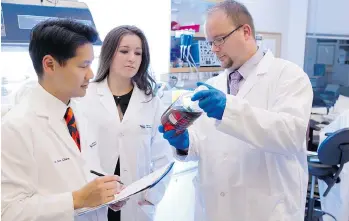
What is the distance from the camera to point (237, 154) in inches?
54.3

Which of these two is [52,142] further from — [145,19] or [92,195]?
[145,19]

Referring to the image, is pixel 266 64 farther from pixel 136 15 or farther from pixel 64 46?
pixel 136 15

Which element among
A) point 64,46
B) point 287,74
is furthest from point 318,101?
point 64,46

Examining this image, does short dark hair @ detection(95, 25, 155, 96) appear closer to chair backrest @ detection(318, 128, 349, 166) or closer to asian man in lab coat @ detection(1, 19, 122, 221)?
asian man in lab coat @ detection(1, 19, 122, 221)

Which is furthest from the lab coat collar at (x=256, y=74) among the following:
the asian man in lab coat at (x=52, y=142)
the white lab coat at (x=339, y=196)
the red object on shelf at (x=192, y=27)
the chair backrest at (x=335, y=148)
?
the white lab coat at (x=339, y=196)

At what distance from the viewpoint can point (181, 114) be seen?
A: 1.11 meters

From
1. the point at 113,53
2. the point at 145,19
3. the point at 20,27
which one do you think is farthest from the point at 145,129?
the point at 145,19

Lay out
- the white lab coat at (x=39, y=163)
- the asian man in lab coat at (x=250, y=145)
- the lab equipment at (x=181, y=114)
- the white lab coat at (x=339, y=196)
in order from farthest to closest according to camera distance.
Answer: the white lab coat at (x=339, y=196) < the asian man in lab coat at (x=250, y=145) < the lab equipment at (x=181, y=114) < the white lab coat at (x=39, y=163)

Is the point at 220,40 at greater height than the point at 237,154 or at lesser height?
greater

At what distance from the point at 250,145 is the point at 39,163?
75 cm

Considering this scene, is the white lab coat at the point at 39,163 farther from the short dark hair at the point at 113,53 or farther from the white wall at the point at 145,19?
the white wall at the point at 145,19

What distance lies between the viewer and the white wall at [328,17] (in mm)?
3559

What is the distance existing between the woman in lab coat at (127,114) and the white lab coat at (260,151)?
28cm

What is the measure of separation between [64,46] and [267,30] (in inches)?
106
